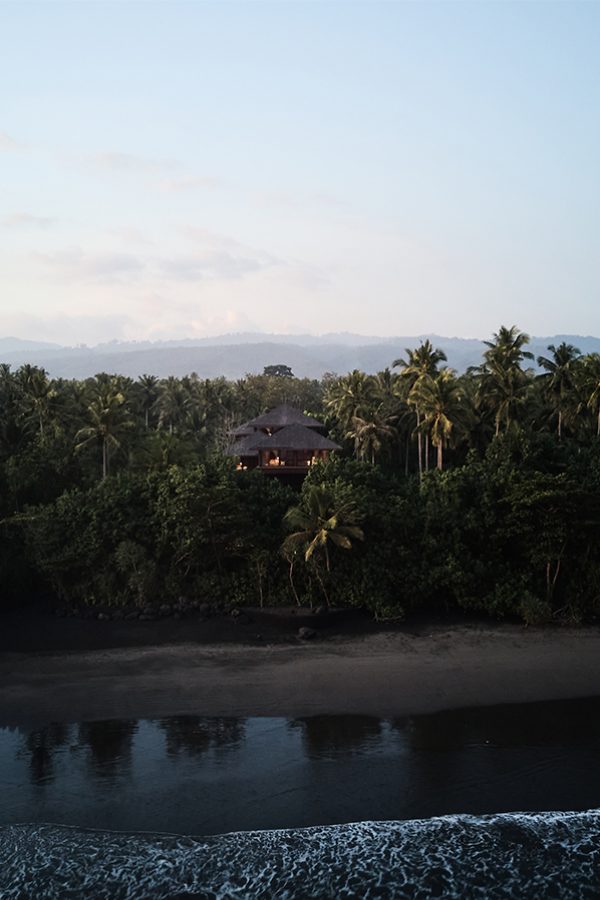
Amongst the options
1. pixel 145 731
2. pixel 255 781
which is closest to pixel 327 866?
pixel 255 781

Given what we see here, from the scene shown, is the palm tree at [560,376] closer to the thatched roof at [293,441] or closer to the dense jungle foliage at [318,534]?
the dense jungle foliage at [318,534]

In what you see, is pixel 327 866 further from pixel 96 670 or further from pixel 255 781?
pixel 96 670

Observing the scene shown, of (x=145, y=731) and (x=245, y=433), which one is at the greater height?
(x=245, y=433)

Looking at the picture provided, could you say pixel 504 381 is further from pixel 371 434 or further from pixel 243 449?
pixel 243 449

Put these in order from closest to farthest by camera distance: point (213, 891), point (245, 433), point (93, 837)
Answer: point (213, 891) < point (93, 837) < point (245, 433)

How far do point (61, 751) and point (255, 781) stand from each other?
5637 millimetres

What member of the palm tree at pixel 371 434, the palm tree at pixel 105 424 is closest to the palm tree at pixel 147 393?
the palm tree at pixel 105 424

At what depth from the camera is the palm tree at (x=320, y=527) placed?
3100cm

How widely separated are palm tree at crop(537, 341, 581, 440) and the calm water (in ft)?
101

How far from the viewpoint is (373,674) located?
2492 centimetres

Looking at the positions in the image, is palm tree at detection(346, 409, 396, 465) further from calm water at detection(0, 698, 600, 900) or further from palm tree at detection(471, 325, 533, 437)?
calm water at detection(0, 698, 600, 900)

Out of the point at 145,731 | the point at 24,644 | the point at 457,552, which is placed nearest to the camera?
the point at 145,731

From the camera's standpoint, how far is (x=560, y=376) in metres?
47.5

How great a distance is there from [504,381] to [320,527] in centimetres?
2099
